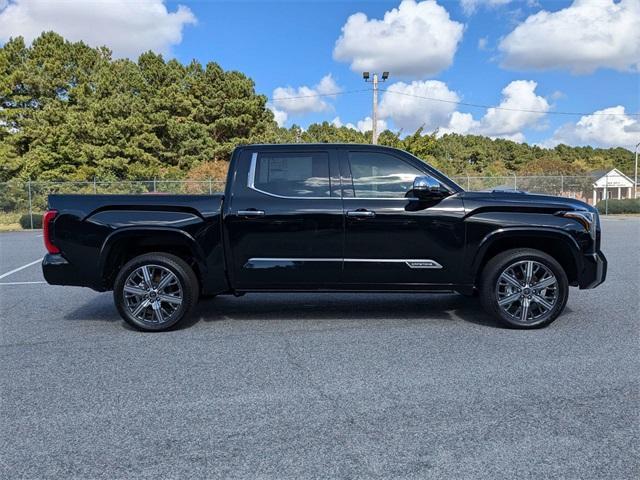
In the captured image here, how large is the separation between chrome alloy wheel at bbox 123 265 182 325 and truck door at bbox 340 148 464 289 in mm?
1782

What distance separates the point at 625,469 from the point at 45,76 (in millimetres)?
41119

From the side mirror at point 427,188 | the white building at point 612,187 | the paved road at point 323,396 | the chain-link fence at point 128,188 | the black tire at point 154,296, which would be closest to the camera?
the paved road at point 323,396

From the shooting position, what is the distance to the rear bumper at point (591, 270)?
516 centimetres

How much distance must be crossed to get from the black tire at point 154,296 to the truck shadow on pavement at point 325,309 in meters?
0.27

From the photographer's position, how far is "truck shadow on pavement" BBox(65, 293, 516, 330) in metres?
5.77

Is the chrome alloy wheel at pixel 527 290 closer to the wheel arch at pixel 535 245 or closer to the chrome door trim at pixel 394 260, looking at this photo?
the wheel arch at pixel 535 245

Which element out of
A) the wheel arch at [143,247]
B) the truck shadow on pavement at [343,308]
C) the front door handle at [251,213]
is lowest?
the truck shadow on pavement at [343,308]

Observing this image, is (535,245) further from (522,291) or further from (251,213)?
(251,213)

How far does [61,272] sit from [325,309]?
2910 mm

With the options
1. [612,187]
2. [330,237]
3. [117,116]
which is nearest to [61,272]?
[330,237]

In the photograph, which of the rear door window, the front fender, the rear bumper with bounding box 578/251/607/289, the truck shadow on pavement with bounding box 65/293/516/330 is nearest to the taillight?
the truck shadow on pavement with bounding box 65/293/516/330

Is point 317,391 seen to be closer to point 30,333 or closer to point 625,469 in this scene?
point 625,469

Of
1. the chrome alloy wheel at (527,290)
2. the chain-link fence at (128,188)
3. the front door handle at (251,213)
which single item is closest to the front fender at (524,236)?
the chrome alloy wheel at (527,290)

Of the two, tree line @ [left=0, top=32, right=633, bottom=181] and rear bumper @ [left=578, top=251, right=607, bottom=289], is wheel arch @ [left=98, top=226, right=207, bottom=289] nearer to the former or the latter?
rear bumper @ [left=578, top=251, right=607, bottom=289]
